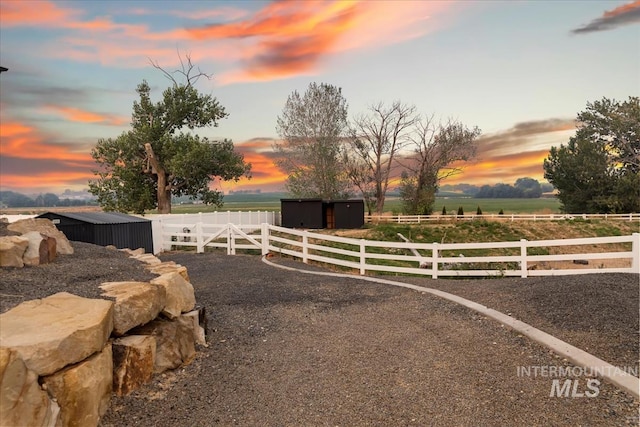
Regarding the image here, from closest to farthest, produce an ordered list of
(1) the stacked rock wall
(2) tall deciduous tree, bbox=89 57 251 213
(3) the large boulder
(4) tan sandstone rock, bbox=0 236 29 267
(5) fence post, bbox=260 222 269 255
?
(1) the stacked rock wall
(4) tan sandstone rock, bbox=0 236 29 267
(3) the large boulder
(5) fence post, bbox=260 222 269 255
(2) tall deciduous tree, bbox=89 57 251 213

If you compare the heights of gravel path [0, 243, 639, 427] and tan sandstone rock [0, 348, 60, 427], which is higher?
tan sandstone rock [0, 348, 60, 427]

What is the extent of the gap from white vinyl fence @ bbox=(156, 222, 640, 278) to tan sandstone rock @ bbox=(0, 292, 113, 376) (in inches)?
299

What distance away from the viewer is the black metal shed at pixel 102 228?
50.2 ft

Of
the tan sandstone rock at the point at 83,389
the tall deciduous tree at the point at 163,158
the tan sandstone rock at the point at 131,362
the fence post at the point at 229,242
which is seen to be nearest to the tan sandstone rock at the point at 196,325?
the tan sandstone rock at the point at 131,362

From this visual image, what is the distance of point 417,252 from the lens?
24891 mm

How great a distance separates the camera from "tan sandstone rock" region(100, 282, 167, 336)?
5121 mm

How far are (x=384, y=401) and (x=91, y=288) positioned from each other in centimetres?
436

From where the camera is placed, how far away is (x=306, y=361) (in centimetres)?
616

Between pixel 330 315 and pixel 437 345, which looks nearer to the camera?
pixel 437 345

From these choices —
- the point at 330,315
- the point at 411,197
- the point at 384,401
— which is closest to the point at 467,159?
the point at 411,197

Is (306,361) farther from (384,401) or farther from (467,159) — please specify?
(467,159)

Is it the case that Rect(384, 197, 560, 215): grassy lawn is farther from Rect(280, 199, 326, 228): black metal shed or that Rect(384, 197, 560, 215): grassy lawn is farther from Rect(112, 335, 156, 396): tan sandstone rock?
Rect(112, 335, 156, 396): tan sandstone rock

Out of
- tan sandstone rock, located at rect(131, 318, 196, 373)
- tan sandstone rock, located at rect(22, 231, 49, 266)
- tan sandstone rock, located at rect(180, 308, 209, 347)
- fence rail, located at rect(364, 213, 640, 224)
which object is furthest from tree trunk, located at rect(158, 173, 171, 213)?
tan sandstone rock, located at rect(131, 318, 196, 373)

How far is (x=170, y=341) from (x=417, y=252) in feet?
68.0
